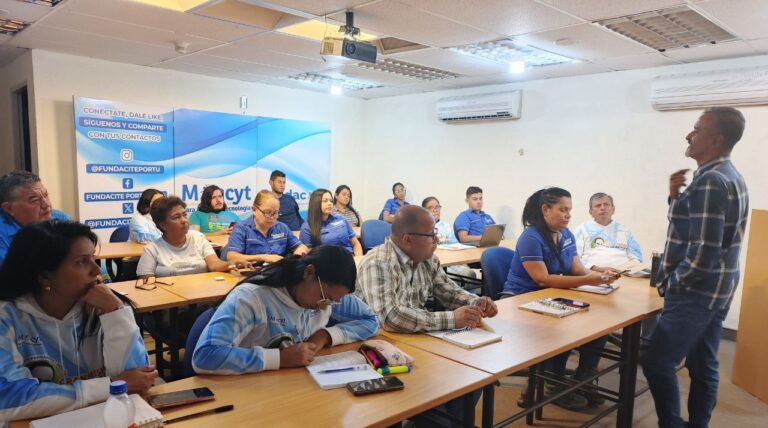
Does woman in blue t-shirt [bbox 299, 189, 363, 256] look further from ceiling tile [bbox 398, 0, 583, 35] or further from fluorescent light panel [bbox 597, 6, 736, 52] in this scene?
fluorescent light panel [bbox 597, 6, 736, 52]

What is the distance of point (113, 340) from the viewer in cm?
160

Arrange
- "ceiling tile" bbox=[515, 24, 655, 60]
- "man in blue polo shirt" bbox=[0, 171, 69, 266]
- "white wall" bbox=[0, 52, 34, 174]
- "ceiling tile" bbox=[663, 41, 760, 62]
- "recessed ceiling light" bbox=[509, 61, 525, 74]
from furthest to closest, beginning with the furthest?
"white wall" bbox=[0, 52, 34, 174], "recessed ceiling light" bbox=[509, 61, 525, 74], "ceiling tile" bbox=[663, 41, 760, 62], "ceiling tile" bbox=[515, 24, 655, 60], "man in blue polo shirt" bbox=[0, 171, 69, 266]

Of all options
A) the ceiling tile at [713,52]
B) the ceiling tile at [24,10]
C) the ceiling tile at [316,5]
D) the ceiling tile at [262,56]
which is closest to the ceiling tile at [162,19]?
the ceiling tile at [24,10]

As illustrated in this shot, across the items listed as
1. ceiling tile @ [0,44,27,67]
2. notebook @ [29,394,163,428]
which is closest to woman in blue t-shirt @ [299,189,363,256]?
notebook @ [29,394,163,428]

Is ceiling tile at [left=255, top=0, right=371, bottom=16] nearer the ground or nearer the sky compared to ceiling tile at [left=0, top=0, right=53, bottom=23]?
nearer the ground

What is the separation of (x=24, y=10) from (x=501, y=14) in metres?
3.57

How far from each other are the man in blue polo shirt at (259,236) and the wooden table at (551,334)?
1921mm

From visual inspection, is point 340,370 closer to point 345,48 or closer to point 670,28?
point 345,48

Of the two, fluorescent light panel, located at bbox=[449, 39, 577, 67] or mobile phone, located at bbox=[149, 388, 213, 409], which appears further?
fluorescent light panel, located at bbox=[449, 39, 577, 67]

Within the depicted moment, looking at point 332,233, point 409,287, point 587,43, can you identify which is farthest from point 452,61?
point 409,287

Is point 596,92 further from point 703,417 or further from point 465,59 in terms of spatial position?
point 703,417

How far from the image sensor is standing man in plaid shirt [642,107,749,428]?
2326 mm

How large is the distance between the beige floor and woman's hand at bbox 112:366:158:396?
2018 mm

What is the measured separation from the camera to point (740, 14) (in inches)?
135
